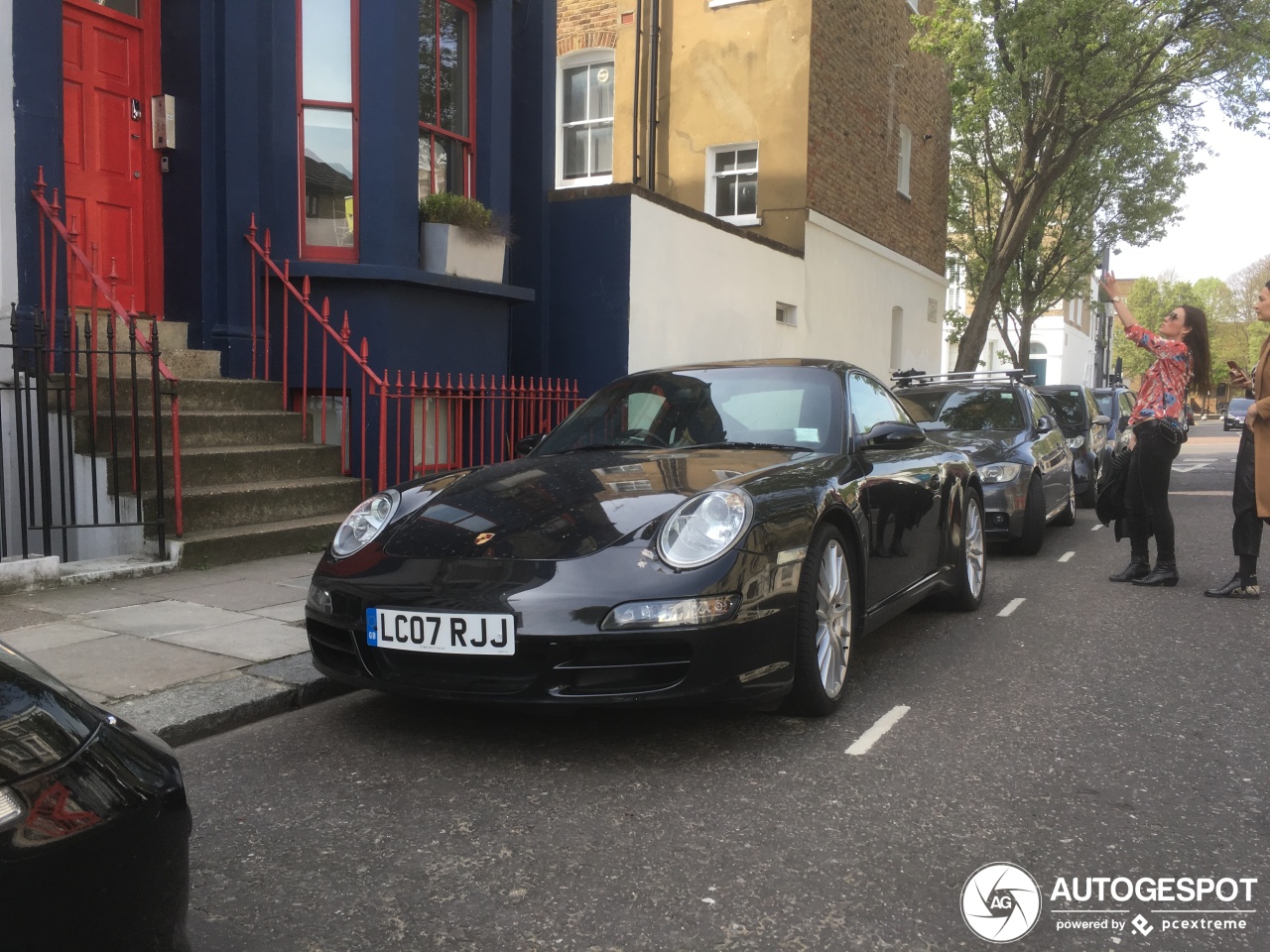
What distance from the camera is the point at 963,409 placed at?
9812 mm

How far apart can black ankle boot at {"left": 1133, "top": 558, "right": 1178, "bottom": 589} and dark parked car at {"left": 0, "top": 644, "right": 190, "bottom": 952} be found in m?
6.84

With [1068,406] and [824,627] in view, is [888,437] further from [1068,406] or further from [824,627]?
[1068,406]

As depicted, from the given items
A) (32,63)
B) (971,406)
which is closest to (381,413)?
(32,63)

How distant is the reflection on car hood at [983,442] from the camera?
8531 millimetres

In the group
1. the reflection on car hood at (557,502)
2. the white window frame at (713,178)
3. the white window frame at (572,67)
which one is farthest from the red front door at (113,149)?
the white window frame at (713,178)

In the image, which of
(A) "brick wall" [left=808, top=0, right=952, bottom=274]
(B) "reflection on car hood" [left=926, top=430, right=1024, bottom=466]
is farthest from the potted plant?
(A) "brick wall" [left=808, top=0, right=952, bottom=274]

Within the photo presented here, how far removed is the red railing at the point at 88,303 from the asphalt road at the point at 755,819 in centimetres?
286

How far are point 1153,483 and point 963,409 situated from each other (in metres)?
2.69

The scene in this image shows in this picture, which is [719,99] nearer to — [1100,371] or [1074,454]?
[1074,454]

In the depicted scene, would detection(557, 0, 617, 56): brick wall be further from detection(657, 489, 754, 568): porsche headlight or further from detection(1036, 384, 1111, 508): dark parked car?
detection(657, 489, 754, 568): porsche headlight

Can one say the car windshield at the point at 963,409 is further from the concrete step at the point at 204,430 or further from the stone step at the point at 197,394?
the stone step at the point at 197,394

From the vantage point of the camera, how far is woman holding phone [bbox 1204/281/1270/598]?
6453 mm

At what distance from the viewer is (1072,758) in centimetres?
375

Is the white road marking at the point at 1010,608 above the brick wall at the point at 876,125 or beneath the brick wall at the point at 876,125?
beneath
